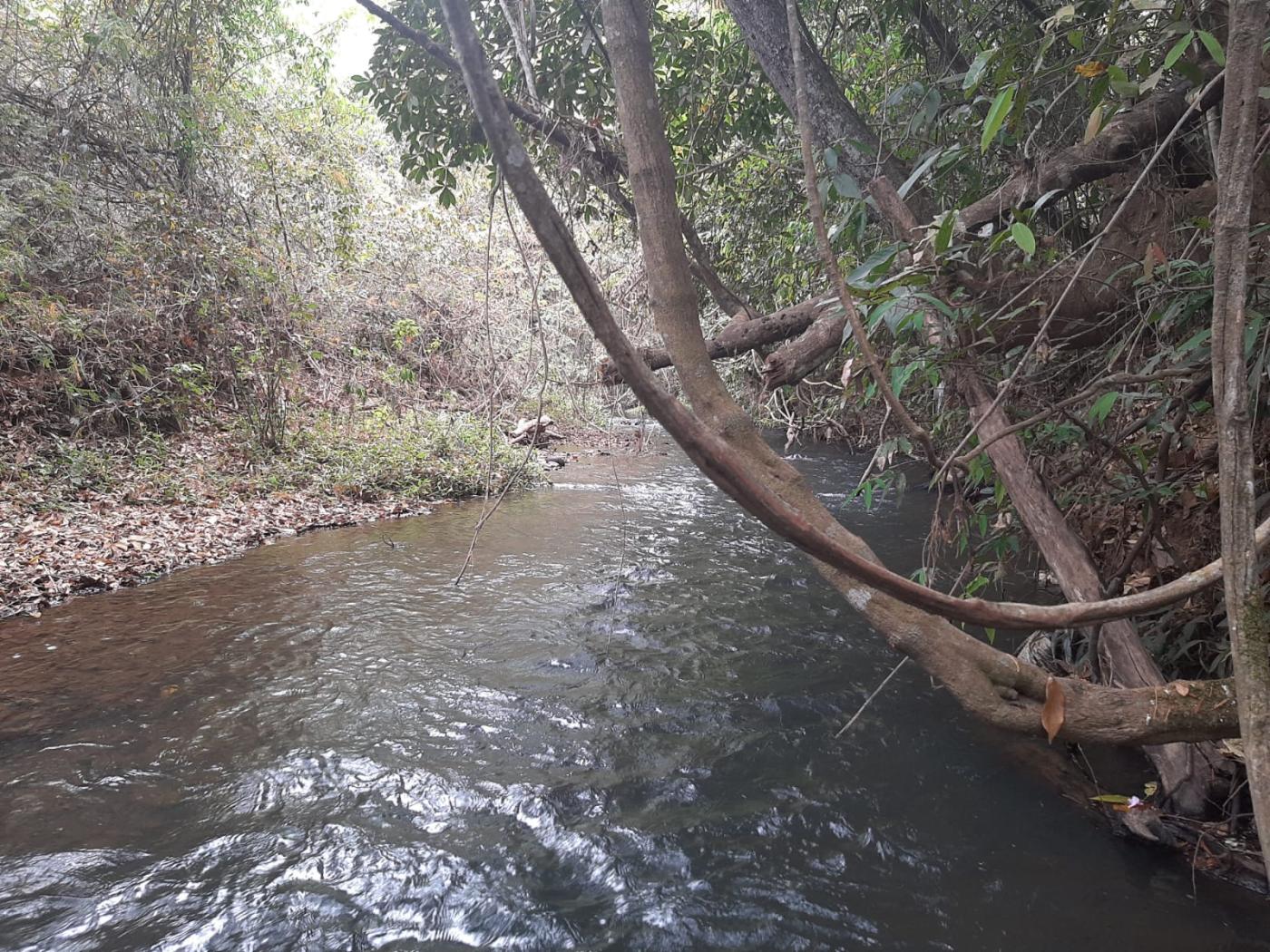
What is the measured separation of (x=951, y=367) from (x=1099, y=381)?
2.39 feet

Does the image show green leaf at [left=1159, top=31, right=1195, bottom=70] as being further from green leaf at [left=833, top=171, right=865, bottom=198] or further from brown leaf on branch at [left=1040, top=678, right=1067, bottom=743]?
brown leaf on branch at [left=1040, top=678, right=1067, bottom=743]

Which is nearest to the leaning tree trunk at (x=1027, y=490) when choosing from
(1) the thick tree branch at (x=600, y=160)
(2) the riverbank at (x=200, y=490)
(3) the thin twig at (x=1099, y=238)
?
(3) the thin twig at (x=1099, y=238)

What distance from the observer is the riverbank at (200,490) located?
5.84 metres

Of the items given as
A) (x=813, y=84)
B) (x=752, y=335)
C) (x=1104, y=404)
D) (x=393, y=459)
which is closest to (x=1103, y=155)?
(x=1104, y=404)

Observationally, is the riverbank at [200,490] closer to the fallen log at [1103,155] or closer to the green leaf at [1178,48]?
the fallen log at [1103,155]

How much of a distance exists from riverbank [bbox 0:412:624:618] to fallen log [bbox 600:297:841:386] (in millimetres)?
1095

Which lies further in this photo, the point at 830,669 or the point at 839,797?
the point at 830,669

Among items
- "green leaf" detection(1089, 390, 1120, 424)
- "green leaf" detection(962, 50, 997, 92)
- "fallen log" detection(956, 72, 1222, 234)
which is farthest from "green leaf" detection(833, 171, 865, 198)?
"green leaf" detection(1089, 390, 1120, 424)

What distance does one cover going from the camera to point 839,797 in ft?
10.2

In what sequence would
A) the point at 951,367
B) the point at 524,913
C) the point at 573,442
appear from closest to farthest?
the point at 524,913 < the point at 951,367 < the point at 573,442

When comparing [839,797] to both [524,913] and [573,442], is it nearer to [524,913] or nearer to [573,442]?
[524,913]

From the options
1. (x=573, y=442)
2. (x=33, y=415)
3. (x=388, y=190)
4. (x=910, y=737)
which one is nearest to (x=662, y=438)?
(x=573, y=442)

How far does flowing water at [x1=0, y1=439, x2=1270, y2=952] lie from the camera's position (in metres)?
2.44

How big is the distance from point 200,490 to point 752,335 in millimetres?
7034
